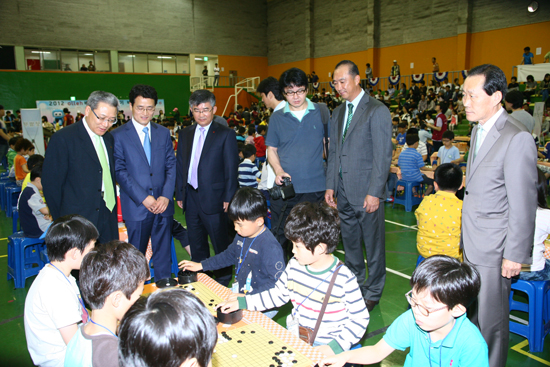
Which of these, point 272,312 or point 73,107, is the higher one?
point 73,107

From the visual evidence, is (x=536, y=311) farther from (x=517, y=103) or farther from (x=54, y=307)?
(x=517, y=103)

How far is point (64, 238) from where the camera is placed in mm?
2006

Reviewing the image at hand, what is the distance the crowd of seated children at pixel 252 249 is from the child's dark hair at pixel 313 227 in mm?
455

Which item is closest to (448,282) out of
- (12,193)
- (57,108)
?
(12,193)

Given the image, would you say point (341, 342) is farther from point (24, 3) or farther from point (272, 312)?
point (24, 3)

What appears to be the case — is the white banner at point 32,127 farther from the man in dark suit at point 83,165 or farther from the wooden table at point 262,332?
the wooden table at point 262,332

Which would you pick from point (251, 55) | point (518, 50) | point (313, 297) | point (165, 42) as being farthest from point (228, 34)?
point (313, 297)

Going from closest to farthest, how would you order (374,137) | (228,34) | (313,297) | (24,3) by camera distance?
(313,297), (374,137), (24,3), (228,34)

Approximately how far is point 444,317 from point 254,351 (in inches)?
29.7

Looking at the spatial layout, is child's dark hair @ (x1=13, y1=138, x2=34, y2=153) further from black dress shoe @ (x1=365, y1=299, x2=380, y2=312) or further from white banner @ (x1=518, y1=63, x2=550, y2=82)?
white banner @ (x1=518, y1=63, x2=550, y2=82)

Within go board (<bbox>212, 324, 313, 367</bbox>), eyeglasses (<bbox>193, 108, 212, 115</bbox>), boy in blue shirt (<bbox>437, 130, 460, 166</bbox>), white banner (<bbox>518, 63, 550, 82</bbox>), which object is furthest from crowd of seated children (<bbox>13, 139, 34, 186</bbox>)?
white banner (<bbox>518, 63, 550, 82</bbox>)

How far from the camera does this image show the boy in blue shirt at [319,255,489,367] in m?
1.46

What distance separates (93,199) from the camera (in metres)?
2.97

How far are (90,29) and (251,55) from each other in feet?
33.2
